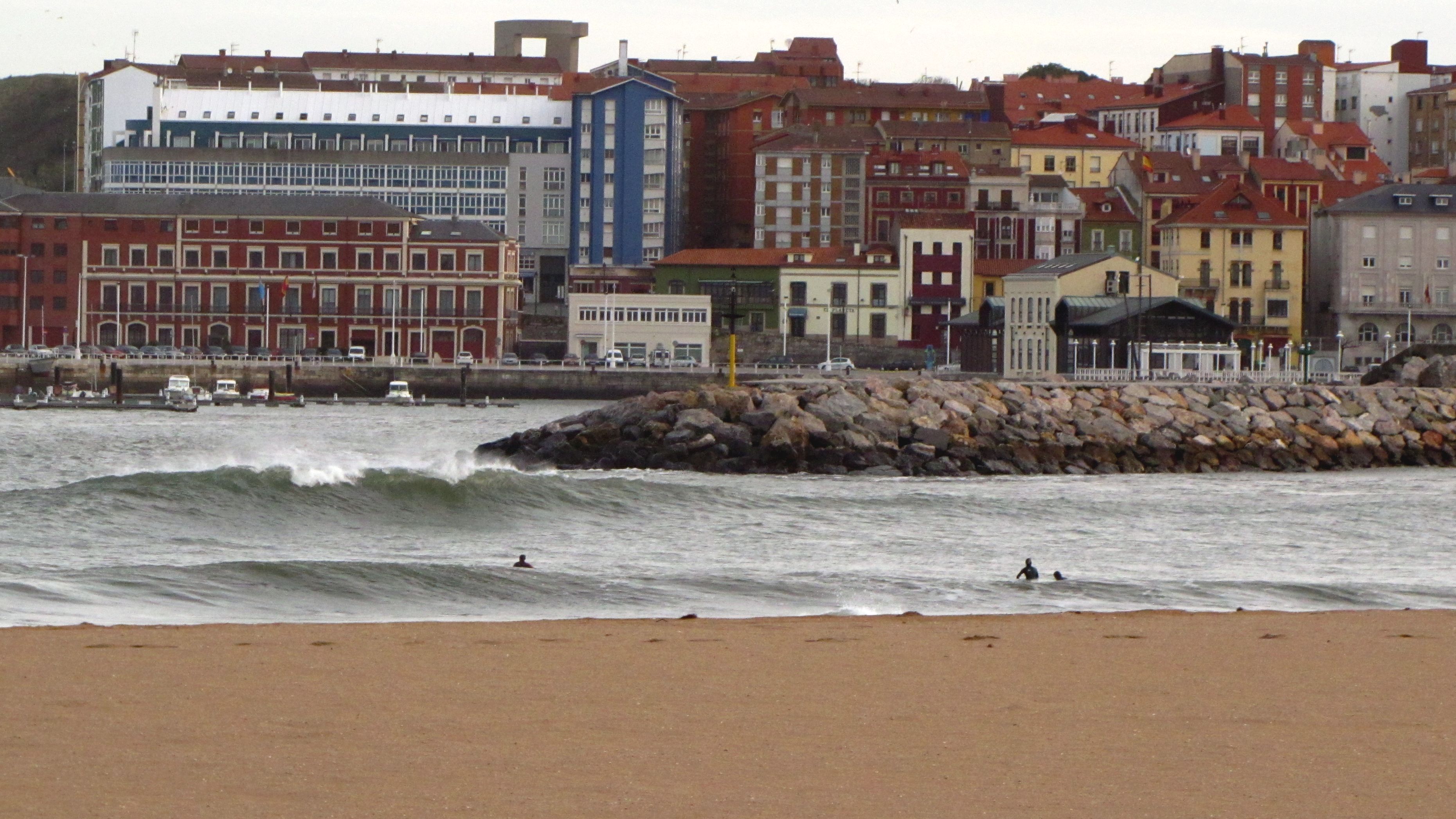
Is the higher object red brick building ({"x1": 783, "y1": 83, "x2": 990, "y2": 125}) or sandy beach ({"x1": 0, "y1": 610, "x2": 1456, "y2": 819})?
red brick building ({"x1": 783, "y1": 83, "x2": 990, "y2": 125})

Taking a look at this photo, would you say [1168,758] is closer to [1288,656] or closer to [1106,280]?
[1288,656]

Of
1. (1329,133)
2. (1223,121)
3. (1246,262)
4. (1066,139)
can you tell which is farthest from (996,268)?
(1329,133)

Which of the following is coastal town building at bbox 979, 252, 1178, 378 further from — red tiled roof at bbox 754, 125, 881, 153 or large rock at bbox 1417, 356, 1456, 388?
red tiled roof at bbox 754, 125, 881, 153

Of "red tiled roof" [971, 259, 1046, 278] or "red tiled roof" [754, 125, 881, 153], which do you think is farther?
"red tiled roof" [754, 125, 881, 153]

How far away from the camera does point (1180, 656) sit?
14117 mm

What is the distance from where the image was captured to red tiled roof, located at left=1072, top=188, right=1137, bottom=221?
97.7 m

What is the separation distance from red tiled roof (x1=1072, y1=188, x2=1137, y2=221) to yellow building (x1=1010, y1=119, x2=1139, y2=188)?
18.3 feet

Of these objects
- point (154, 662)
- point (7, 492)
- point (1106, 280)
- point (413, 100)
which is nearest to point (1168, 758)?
point (154, 662)

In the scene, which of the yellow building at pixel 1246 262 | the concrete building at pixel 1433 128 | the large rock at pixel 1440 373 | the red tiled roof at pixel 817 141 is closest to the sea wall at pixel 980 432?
the large rock at pixel 1440 373

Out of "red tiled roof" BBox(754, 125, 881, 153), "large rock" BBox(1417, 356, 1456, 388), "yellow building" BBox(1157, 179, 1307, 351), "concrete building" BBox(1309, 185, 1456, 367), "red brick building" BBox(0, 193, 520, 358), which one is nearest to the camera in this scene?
"large rock" BBox(1417, 356, 1456, 388)

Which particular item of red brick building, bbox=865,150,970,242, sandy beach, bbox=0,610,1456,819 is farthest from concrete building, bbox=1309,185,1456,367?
sandy beach, bbox=0,610,1456,819

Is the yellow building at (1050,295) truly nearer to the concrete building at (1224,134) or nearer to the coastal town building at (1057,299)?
the coastal town building at (1057,299)

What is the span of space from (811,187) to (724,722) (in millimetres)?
90694

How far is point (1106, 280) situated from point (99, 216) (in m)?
41.2
